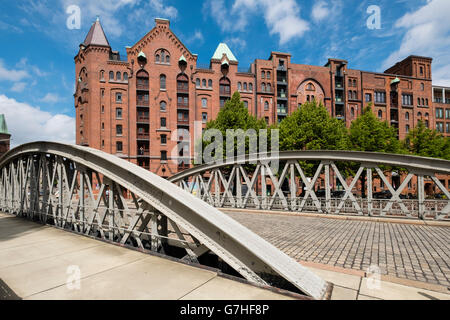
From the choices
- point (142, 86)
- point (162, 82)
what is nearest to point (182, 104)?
point (162, 82)

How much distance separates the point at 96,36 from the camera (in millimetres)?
36000

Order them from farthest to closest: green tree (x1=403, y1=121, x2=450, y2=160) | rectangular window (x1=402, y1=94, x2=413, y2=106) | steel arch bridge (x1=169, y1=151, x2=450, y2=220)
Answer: rectangular window (x1=402, y1=94, x2=413, y2=106)
green tree (x1=403, y1=121, x2=450, y2=160)
steel arch bridge (x1=169, y1=151, x2=450, y2=220)

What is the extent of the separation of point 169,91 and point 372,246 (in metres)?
35.9

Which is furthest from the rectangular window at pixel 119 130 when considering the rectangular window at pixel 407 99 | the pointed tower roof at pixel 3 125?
the pointed tower roof at pixel 3 125

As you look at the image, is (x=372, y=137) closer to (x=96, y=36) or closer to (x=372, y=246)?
(x=372, y=246)

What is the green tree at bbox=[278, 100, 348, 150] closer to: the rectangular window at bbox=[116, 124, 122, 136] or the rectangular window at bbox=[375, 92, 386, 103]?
the rectangular window at bbox=[116, 124, 122, 136]

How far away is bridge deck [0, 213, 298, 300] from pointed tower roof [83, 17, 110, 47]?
39.1m

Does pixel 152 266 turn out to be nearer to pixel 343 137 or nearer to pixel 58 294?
pixel 58 294

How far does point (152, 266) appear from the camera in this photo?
13.4ft

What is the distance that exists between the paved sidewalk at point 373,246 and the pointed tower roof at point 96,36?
3970 centimetres

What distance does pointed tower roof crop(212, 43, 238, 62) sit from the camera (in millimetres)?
40197

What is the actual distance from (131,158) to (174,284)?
34503 mm

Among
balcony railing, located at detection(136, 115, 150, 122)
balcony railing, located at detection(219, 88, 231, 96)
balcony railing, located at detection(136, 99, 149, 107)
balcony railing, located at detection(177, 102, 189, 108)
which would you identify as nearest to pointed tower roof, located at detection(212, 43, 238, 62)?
balcony railing, located at detection(219, 88, 231, 96)
